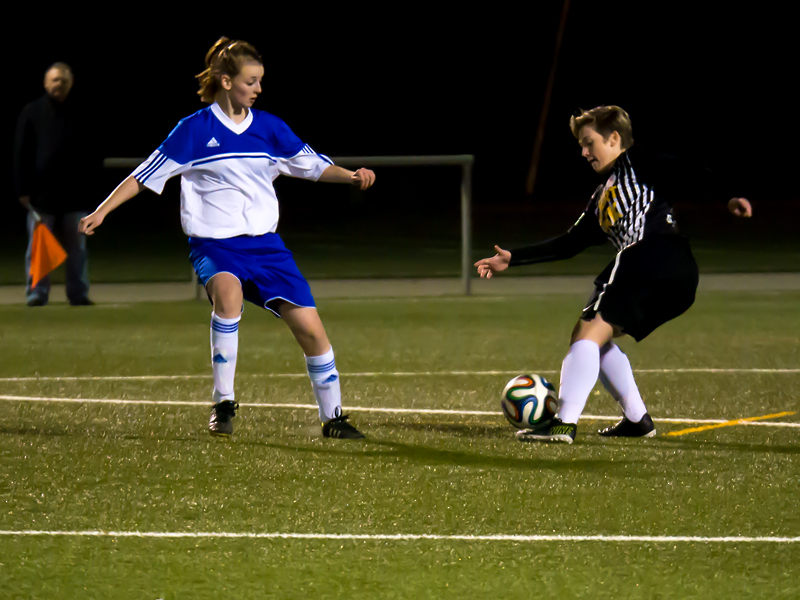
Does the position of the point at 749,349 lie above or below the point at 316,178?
below

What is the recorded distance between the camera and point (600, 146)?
22.9ft

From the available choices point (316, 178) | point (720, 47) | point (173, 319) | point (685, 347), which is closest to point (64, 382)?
point (316, 178)

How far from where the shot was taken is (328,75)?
4894 cm

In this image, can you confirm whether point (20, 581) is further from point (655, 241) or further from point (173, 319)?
point (173, 319)

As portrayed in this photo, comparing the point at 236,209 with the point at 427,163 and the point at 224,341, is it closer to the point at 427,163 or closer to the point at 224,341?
the point at 224,341

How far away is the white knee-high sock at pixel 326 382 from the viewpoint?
7176 mm

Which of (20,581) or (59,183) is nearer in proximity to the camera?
(20,581)

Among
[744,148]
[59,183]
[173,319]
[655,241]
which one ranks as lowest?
[744,148]

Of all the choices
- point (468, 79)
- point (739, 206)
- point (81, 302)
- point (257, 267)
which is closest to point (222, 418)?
point (257, 267)

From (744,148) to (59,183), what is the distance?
128 ft

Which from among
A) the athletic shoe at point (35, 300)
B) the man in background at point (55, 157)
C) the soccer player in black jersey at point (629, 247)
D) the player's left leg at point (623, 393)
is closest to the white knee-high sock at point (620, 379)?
the player's left leg at point (623, 393)

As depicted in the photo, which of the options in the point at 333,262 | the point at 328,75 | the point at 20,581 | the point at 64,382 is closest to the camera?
the point at 20,581

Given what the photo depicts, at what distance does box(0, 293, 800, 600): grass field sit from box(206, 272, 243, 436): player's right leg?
0.39ft

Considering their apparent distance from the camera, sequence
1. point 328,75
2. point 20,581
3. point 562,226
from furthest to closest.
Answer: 1. point 328,75
2. point 562,226
3. point 20,581
